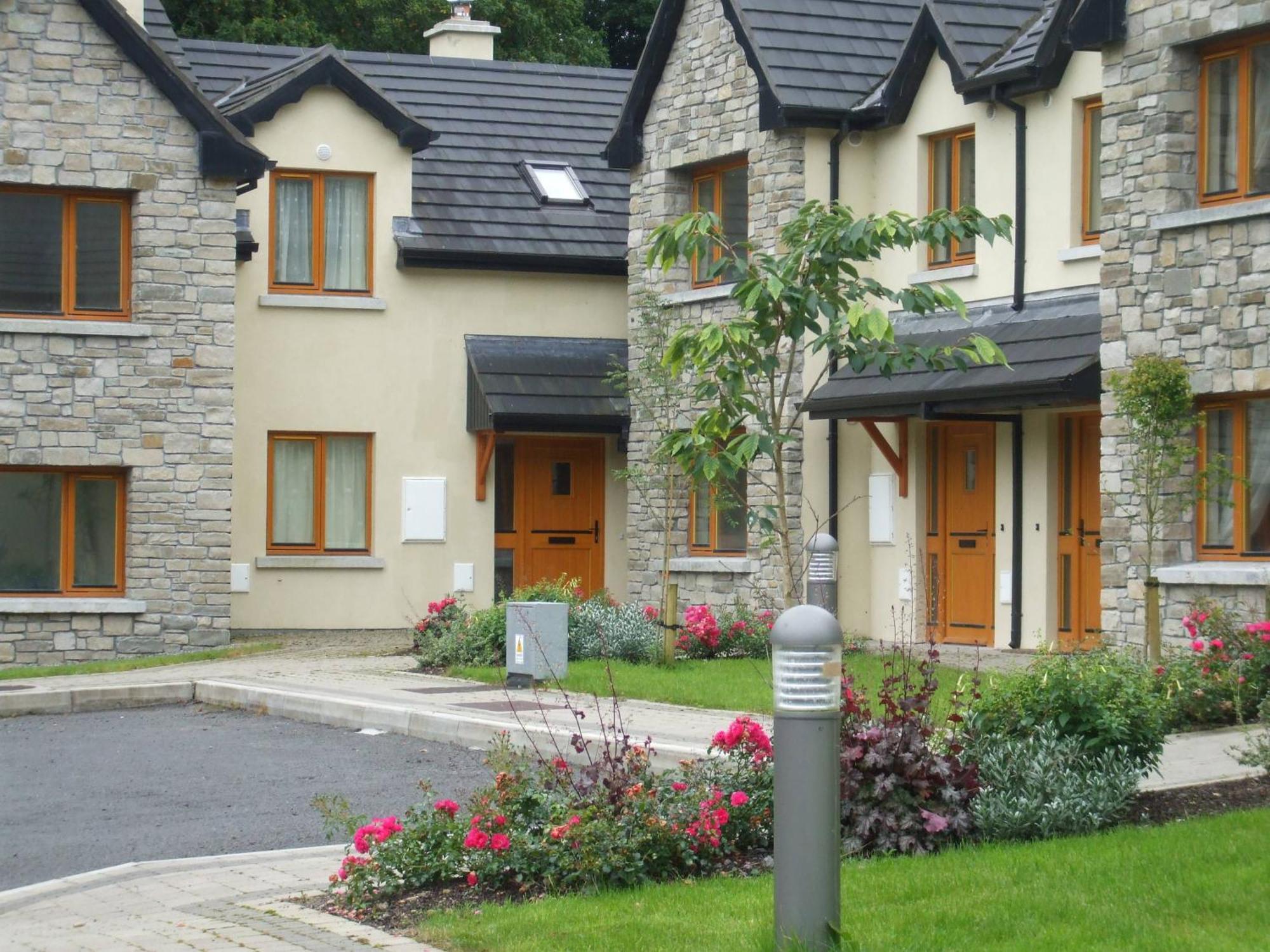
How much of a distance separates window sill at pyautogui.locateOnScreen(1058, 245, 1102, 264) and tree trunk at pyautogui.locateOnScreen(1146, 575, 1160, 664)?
439cm

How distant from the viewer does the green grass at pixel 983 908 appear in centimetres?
666

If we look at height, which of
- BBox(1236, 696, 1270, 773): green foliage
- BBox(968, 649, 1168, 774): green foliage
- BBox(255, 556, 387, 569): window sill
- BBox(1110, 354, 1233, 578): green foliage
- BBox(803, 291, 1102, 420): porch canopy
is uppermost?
BBox(803, 291, 1102, 420): porch canopy

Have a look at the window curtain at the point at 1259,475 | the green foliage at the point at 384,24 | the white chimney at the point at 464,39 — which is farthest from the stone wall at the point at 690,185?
the green foliage at the point at 384,24

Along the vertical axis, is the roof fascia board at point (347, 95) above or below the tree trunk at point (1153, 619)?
above

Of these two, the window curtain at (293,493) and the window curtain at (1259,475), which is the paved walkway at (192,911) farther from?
the window curtain at (293,493)

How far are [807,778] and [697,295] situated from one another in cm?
1733

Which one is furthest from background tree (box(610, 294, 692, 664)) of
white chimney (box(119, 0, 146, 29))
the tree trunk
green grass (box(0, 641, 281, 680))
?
white chimney (box(119, 0, 146, 29))

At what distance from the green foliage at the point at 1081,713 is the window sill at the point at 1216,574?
6.46m

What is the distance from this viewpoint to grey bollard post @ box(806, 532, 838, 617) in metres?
13.2

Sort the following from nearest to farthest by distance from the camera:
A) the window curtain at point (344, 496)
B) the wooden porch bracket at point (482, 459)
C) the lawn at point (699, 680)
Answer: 1. the lawn at point (699, 680)
2. the window curtain at point (344, 496)
3. the wooden porch bracket at point (482, 459)

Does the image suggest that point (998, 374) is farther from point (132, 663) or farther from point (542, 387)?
point (132, 663)

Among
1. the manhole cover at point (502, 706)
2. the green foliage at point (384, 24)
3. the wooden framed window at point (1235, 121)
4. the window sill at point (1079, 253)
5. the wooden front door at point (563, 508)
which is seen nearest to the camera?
the manhole cover at point (502, 706)

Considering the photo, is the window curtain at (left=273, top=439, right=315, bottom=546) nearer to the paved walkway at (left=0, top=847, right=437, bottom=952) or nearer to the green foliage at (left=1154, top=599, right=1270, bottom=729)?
the green foliage at (left=1154, top=599, right=1270, bottom=729)

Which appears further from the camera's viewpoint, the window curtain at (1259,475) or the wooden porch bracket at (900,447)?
the wooden porch bracket at (900,447)
